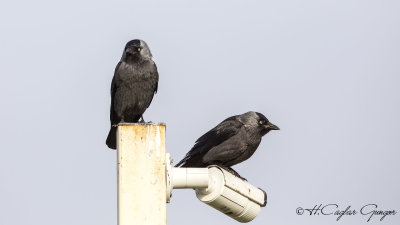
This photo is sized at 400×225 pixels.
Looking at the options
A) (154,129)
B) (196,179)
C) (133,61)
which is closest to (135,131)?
(154,129)

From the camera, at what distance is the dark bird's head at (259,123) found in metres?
9.46

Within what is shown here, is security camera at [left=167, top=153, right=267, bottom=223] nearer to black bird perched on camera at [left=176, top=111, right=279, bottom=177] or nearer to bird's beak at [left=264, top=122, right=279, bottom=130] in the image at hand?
black bird perched on camera at [left=176, top=111, right=279, bottom=177]

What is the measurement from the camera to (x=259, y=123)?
31.0 ft

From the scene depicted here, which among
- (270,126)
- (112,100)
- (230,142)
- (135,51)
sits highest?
(135,51)

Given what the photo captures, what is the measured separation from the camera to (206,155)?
9.15 metres

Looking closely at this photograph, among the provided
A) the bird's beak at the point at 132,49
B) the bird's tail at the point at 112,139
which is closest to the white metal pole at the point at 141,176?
the bird's beak at the point at 132,49

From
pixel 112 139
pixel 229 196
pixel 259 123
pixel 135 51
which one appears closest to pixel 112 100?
pixel 112 139

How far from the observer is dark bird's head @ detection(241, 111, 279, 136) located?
9.46 metres

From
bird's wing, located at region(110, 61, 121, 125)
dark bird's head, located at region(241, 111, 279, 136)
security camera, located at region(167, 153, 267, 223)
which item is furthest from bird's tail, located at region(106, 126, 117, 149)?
security camera, located at region(167, 153, 267, 223)

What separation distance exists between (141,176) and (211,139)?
18.4ft

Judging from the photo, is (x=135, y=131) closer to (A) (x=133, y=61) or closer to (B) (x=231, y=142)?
(A) (x=133, y=61)

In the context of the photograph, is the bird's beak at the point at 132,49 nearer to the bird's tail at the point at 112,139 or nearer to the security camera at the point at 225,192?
the bird's tail at the point at 112,139

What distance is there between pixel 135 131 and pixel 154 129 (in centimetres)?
10

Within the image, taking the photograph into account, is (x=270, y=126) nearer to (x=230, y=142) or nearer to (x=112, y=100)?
(x=230, y=142)
